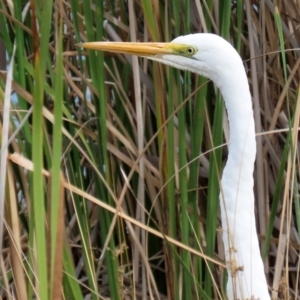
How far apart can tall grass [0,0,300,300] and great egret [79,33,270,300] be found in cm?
6

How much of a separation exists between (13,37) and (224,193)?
520 mm

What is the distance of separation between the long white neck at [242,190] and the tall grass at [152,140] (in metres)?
0.05

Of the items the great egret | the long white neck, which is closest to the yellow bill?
the great egret

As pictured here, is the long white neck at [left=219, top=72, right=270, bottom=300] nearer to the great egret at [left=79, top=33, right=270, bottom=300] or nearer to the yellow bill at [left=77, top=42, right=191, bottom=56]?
the great egret at [left=79, top=33, right=270, bottom=300]

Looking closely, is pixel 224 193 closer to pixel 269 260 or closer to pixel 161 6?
pixel 161 6

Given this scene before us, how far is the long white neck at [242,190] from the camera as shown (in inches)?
40.8

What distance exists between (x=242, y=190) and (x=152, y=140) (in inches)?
8.1

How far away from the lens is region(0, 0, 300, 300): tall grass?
1.11m

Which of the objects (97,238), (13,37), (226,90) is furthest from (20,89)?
(97,238)

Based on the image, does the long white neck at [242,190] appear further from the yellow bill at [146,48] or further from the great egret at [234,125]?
the yellow bill at [146,48]

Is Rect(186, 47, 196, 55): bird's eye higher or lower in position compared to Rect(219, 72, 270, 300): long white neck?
higher

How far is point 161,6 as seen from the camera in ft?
4.01

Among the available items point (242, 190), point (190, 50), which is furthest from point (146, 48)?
point (242, 190)

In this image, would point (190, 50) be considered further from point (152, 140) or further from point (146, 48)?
point (152, 140)
